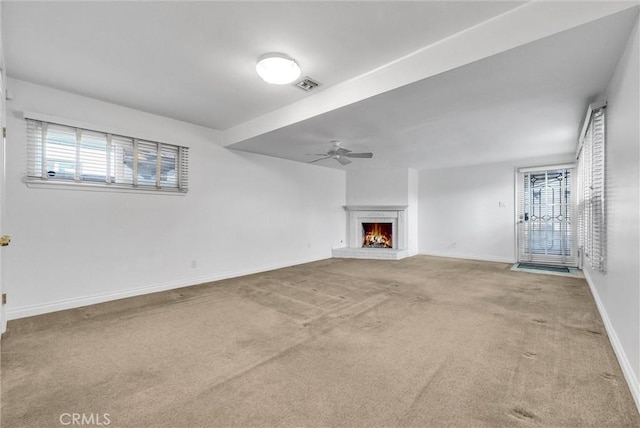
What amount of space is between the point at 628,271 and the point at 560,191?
16.2 ft

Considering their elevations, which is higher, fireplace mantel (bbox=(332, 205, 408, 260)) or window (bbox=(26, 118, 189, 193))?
window (bbox=(26, 118, 189, 193))

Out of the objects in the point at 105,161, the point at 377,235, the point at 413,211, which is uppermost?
the point at 105,161

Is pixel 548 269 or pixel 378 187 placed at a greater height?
pixel 378 187

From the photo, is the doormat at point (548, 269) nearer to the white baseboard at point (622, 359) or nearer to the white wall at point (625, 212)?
the white baseboard at point (622, 359)

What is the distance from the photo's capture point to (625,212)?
1.97 meters

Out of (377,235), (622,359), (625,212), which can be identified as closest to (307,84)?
(625,212)

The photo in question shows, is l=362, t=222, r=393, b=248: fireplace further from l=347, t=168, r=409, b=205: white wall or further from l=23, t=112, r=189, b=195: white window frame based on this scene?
l=23, t=112, r=189, b=195: white window frame

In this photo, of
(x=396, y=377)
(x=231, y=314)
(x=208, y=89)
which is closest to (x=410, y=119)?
(x=208, y=89)

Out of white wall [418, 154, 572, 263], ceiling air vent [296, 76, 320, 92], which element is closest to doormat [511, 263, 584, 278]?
white wall [418, 154, 572, 263]

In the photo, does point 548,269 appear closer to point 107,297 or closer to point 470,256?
point 470,256

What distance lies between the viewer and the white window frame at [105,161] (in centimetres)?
312

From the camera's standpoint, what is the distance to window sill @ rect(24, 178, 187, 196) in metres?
3.13

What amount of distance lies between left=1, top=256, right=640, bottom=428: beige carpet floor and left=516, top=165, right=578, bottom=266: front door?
2.61 m

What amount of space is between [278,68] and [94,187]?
2.76 meters
